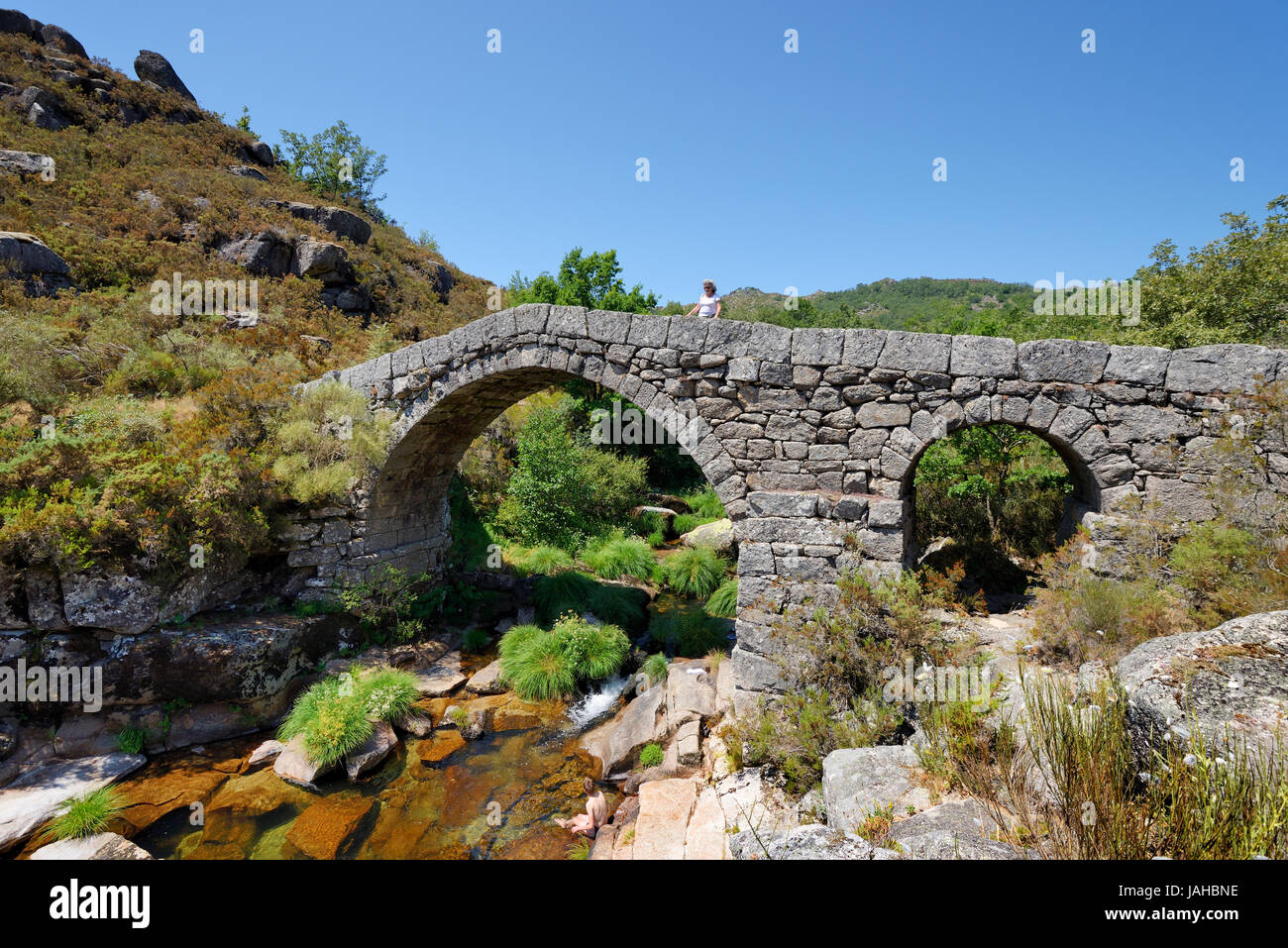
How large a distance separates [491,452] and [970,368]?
11.7m

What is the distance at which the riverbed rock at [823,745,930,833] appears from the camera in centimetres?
362

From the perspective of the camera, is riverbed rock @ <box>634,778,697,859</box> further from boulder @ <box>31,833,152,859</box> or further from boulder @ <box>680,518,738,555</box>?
boulder @ <box>680,518,738,555</box>

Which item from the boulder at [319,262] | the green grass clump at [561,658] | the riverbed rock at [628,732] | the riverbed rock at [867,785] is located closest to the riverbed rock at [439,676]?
the green grass clump at [561,658]

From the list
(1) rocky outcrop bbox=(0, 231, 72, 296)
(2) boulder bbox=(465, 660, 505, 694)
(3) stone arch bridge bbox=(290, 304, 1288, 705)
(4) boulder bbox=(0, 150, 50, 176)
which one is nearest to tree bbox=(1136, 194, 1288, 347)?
(3) stone arch bridge bbox=(290, 304, 1288, 705)

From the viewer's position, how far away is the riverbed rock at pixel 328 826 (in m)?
5.31

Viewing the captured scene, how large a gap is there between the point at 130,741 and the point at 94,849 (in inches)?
70.7

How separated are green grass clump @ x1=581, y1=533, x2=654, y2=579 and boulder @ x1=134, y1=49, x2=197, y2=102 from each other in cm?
2681

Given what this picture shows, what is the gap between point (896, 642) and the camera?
17.2 feet

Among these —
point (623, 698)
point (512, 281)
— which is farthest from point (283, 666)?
point (512, 281)

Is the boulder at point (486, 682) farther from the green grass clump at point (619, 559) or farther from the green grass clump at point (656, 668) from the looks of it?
the green grass clump at point (619, 559)

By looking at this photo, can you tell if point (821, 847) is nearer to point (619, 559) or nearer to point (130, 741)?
point (130, 741)

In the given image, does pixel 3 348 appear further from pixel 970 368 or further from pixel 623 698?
pixel 970 368
